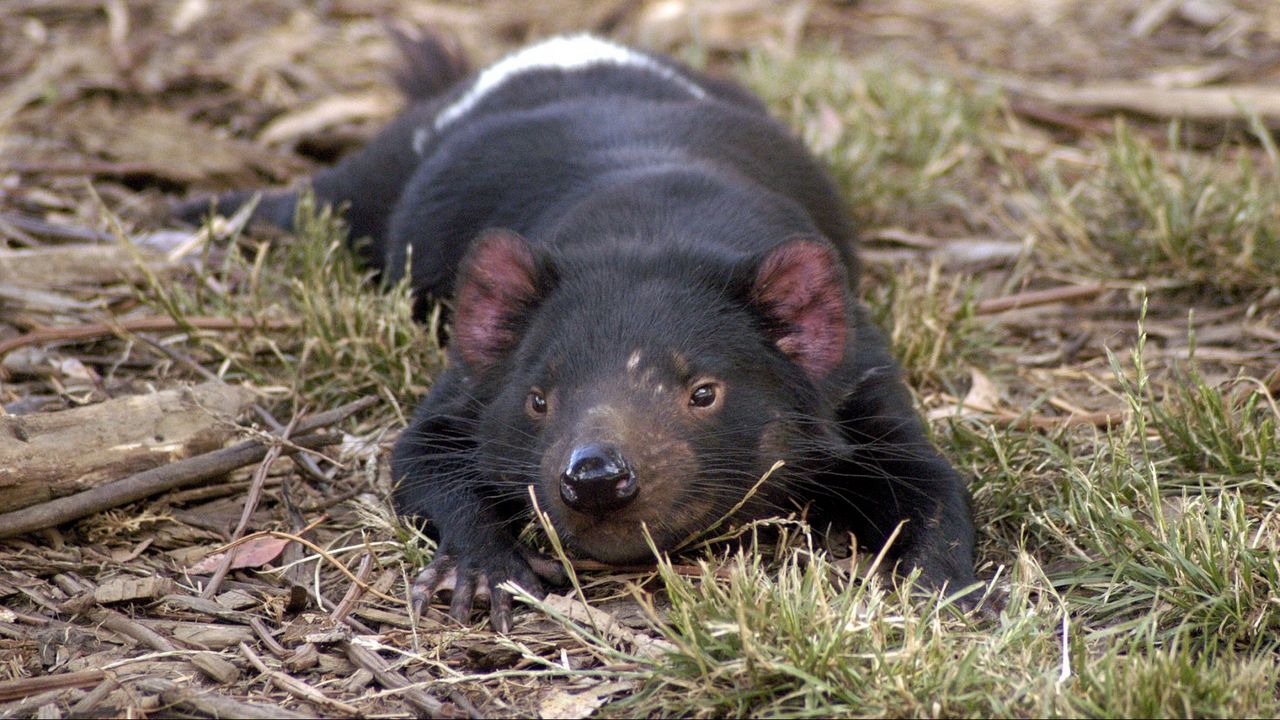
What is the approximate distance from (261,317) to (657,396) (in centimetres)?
156

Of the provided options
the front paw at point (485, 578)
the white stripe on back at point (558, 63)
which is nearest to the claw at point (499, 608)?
the front paw at point (485, 578)

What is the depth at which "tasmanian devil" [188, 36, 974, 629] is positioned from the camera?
8.84 ft

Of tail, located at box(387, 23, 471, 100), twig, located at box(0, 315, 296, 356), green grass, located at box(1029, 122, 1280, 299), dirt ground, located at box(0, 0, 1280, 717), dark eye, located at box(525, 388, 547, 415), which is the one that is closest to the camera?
dirt ground, located at box(0, 0, 1280, 717)

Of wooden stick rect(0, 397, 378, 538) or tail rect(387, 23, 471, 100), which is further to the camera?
tail rect(387, 23, 471, 100)

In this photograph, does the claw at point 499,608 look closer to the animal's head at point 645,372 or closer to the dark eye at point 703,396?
the animal's head at point 645,372

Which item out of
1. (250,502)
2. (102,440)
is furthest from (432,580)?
(102,440)

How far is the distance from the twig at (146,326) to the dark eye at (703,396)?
1.53 meters

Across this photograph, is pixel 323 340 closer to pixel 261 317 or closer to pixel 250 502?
pixel 261 317

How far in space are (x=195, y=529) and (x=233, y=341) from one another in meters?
0.83

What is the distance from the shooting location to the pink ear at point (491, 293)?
9.86 feet

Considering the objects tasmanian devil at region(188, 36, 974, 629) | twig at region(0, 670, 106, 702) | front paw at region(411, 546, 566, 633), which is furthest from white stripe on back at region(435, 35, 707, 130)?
twig at region(0, 670, 106, 702)

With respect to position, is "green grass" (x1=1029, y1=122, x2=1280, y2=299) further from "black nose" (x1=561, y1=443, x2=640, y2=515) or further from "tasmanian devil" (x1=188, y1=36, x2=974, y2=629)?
"black nose" (x1=561, y1=443, x2=640, y2=515)

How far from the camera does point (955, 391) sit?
147 inches

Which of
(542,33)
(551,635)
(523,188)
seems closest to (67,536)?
(551,635)
